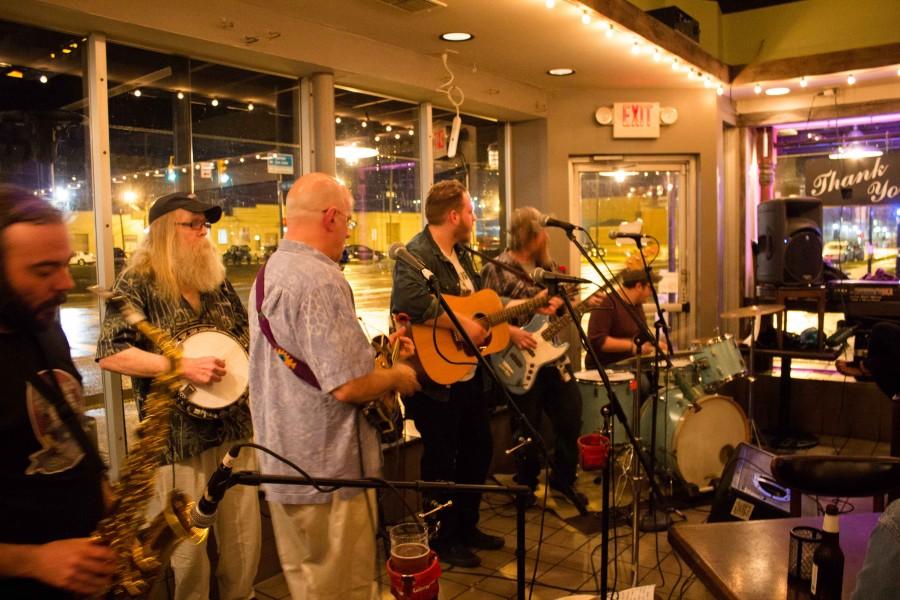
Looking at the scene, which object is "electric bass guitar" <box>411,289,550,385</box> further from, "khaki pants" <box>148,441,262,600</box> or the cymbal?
the cymbal

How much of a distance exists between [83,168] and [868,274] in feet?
21.5

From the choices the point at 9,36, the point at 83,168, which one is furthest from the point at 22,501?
the point at 9,36

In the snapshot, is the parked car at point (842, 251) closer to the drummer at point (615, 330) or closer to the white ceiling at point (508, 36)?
the white ceiling at point (508, 36)

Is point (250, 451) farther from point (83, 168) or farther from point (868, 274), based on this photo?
point (868, 274)

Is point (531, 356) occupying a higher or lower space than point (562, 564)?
higher

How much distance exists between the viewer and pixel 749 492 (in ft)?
11.5

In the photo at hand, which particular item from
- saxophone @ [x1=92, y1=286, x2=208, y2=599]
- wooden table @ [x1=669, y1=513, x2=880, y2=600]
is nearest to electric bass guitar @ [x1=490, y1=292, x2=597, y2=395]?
wooden table @ [x1=669, y1=513, x2=880, y2=600]

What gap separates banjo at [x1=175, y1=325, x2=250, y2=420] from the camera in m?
2.67

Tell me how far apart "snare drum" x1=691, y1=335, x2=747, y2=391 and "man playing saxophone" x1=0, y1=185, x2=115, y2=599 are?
3658mm

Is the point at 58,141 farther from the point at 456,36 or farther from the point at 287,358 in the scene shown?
the point at 456,36

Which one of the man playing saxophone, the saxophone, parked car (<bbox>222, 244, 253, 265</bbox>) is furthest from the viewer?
parked car (<bbox>222, 244, 253, 265</bbox>)

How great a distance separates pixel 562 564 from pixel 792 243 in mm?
3498

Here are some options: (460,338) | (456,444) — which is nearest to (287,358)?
(460,338)

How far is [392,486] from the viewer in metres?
1.56
